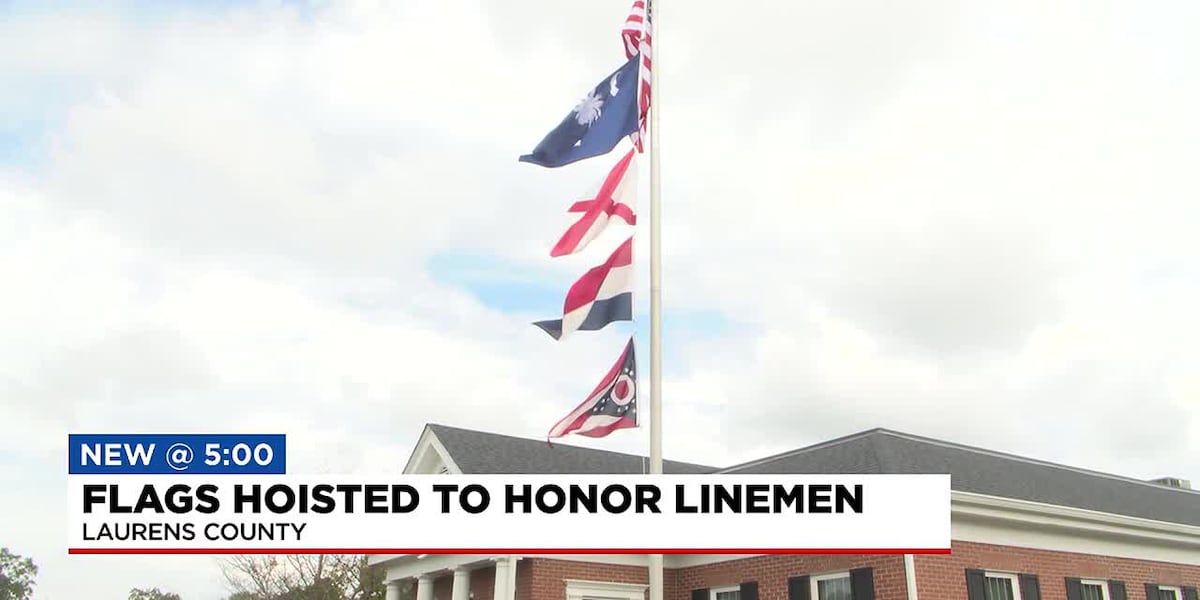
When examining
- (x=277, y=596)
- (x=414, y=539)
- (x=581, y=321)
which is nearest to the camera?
(x=414, y=539)

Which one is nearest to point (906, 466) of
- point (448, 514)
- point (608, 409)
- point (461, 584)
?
point (608, 409)

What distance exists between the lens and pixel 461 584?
22.9 metres

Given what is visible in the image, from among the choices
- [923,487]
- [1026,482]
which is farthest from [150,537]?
[1026,482]

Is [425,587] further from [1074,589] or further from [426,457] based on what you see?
[1074,589]

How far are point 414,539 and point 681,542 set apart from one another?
2.99 meters

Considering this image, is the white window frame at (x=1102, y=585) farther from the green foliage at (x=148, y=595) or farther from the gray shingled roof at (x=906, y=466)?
the green foliage at (x=148, y=595)

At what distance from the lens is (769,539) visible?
10.6 metres

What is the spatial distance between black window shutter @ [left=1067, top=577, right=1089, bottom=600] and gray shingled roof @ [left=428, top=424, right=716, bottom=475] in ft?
29.7

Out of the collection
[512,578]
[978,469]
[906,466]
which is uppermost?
[978,469]

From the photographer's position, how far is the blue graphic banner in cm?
1087

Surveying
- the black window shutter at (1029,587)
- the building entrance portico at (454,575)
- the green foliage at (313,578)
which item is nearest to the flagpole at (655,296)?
the building entrance portico at (454,575)

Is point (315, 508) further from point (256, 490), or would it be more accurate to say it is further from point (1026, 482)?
point (1026, 482)

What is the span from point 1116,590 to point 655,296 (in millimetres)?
15611

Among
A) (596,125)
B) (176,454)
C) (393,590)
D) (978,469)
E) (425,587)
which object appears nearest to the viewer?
(176,454)
